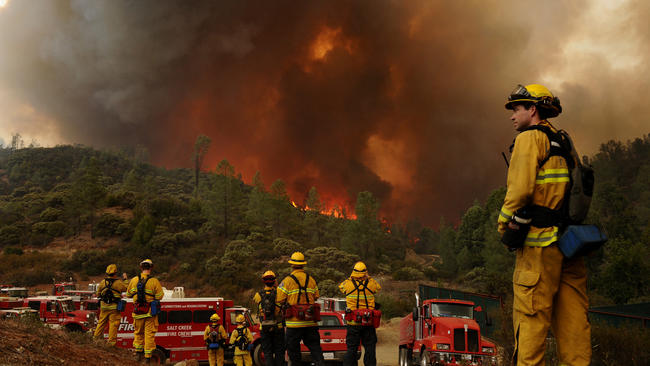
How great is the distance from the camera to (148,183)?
82.0 m

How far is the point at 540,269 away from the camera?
3.76 meters

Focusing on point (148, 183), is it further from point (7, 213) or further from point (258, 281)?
point (258, 281)

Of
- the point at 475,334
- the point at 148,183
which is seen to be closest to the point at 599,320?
the point at 475,334

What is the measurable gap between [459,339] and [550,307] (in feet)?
30.5

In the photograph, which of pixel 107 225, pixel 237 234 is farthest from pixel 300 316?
pixel 107 225

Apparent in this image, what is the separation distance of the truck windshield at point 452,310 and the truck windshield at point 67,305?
60.0 feet

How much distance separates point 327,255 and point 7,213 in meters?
52.3

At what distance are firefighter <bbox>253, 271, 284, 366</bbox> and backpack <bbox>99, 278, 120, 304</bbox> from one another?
205 inches

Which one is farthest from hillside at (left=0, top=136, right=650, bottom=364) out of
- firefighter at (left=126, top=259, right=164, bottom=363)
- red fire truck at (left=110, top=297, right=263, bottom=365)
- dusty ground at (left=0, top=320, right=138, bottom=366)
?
dusty ground at (left=0, top=320, right=138, bottom=366)

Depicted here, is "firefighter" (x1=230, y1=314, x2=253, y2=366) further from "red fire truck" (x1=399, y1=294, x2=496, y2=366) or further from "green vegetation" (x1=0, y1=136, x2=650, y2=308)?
"green vegetation" (x1=0, y1=136, x2=650, y2=308)

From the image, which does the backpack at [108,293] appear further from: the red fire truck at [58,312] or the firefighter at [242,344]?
the red fire truck at [58,312]

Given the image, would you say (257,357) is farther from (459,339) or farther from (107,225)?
(107,225)

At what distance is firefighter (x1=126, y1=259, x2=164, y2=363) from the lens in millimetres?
11484

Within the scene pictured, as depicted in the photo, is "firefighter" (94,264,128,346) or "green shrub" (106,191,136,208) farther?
"green shrub" (106,191,136,208)
